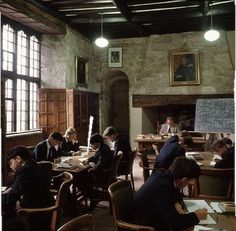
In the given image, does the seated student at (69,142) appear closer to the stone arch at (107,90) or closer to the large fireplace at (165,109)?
the large fireplace at (165,109)

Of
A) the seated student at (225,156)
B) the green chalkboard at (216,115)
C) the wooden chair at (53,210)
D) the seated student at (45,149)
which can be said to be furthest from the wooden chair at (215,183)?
the seated student at (45,149)

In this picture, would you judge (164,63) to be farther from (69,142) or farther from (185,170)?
(185,170)

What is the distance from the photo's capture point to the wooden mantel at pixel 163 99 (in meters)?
10.2

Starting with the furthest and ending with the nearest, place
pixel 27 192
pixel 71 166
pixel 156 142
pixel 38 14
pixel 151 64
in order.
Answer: pixel 151 64, pixel 156 142, pixel 38 14, pixel 71 166, pixel 27 192

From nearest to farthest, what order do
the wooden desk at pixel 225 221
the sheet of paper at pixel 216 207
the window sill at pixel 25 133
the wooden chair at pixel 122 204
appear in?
the wooden desk at pixel 225 221, the wooden chair at pixel 122 204, the sheet of paper at pixel 216 207, the window sill at pixel 25 133

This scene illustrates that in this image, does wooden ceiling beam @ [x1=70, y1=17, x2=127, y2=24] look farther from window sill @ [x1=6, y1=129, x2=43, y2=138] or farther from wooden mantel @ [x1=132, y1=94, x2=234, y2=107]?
window sill @ [x1=6, y1=129, x2=43, y2=138]

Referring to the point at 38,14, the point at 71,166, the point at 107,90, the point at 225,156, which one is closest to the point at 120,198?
the point at 225,156

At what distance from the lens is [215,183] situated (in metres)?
3.90

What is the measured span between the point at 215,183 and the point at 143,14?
5.69 metres

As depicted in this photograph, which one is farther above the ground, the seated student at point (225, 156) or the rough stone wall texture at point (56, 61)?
the rough stone wall texture at point (56, 61)

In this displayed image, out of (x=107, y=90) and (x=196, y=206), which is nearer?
(x=196, y=206)

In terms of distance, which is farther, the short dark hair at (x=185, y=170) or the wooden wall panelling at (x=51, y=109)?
the wooden wall panelling at (x=51, y=109)

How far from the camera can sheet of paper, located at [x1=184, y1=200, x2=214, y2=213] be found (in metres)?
2.56

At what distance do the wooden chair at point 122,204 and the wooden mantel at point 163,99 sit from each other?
7.68 meters
